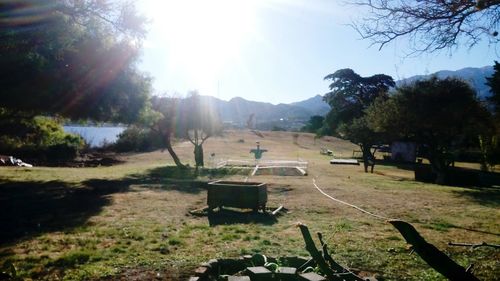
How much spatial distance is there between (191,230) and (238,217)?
196cm

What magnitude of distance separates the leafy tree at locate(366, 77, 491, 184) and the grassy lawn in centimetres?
946

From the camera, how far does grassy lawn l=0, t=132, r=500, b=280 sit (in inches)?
233

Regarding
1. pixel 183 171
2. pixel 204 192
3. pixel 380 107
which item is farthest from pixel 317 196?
pixel 380 107

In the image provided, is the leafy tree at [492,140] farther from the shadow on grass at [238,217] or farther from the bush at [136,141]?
the bush at [136,141]

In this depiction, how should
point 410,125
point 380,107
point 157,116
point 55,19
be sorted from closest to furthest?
1. point 55,19
2. point 157,116
3. point 410,125
4. point 380,107

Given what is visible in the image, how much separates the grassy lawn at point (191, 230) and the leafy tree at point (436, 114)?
9.46 m

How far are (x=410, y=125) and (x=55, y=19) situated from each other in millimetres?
20861

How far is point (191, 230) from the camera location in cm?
851

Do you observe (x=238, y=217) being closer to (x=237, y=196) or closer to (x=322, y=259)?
(x=237, y=196)

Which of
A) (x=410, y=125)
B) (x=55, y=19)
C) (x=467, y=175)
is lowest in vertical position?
(x=467, y=175)

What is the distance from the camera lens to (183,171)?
24578 mm

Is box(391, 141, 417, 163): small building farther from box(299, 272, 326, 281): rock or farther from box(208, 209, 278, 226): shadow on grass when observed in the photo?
box(299, 272, 326, 281): rock

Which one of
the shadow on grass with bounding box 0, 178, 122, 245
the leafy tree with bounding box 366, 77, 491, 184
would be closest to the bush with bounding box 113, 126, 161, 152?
the leafy tree with bounding box 366, 77, 491, 184

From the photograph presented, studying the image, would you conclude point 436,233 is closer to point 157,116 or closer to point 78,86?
point 78,86
